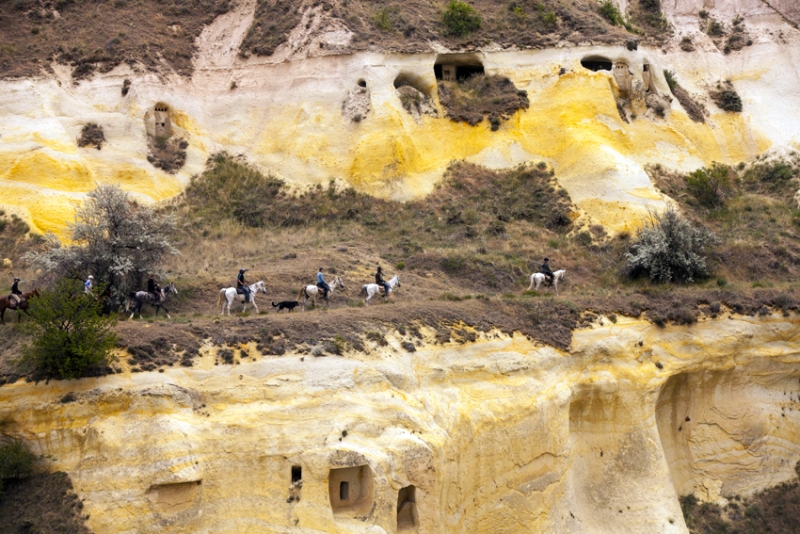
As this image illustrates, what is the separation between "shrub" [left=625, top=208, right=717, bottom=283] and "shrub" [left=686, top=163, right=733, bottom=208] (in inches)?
238

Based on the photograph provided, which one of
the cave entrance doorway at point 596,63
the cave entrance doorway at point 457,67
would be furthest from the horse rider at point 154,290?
the cave entrance doorway at point 596,63

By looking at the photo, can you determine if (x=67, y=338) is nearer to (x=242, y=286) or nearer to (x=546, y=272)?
(x=242, y=286)

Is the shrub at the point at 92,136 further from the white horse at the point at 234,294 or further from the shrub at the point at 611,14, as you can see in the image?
the shrub at the point at 611,14

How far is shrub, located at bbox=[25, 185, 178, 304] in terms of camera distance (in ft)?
104

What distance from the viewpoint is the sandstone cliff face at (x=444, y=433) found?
23.8 meters

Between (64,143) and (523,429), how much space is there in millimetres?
27676

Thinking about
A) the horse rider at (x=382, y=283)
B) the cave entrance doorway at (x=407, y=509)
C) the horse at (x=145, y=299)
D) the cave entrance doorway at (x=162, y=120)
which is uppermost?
the cave entrance doorway at (x=162, y=120)

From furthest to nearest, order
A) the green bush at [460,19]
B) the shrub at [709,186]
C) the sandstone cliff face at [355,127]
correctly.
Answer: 1. the green bush at [460,19]
2. the shrub at [709,186]
3. the sandstone cliff face at [355,127]

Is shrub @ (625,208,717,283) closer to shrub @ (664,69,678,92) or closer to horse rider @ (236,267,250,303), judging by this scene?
shrub @ (664,69,678,92)

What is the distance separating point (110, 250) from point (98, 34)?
21.3 metres

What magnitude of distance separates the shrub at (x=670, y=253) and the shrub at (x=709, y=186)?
238 inches

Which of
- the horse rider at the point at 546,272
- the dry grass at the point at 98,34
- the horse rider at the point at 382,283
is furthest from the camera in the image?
the dry grass at the point at 98,34

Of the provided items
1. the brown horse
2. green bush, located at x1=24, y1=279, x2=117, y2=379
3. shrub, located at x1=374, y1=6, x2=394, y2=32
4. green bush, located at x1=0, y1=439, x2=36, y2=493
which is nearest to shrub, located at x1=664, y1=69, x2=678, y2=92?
shrub, located at x1=374, y1=6, x2=394, y2=32

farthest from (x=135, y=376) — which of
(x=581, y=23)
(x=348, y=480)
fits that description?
(x=581, y=23)
